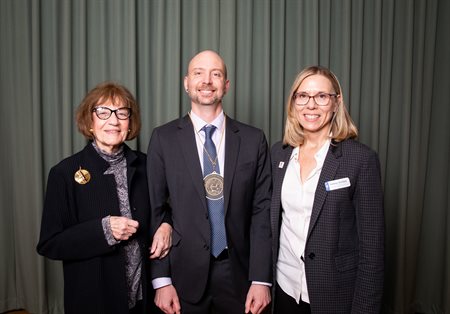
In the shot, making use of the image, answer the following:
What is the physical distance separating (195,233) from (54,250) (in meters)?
0.63

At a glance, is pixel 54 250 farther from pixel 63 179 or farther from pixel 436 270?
pixel 436 270

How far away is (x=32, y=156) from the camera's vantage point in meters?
3.09

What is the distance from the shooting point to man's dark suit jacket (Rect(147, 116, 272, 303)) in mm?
1960

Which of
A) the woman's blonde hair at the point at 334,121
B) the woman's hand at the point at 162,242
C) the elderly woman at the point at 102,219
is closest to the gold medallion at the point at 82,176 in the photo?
the elderly woman at the point at 102,219

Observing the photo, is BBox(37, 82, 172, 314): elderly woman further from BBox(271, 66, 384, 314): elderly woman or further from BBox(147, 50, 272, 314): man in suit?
BBox(271, 66, 384, 314): elderly woman

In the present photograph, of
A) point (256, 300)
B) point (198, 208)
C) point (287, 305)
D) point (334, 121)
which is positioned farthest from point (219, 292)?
point (334, 121)

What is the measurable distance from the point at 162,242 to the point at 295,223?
63 centimetres

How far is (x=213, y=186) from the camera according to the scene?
1991 mm

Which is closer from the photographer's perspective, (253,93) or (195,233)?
(195,233)

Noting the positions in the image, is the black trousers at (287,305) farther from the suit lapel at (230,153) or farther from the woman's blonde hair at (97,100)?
the woman's blonde hair at (97,100)

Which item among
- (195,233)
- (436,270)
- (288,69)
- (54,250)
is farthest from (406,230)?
(54,250)

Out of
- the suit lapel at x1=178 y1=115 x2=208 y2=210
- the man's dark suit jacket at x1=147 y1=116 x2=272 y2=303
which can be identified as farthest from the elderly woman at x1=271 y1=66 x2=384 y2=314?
the suit lapel at x1=178 y1=115 x2=208 y2=210

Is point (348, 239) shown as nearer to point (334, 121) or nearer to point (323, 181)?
point (323, 181)

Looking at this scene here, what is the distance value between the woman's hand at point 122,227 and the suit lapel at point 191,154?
14.8 inches
